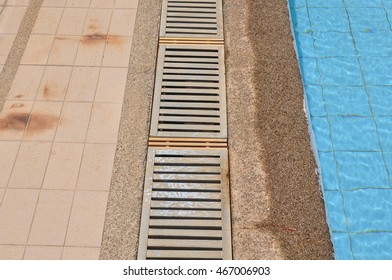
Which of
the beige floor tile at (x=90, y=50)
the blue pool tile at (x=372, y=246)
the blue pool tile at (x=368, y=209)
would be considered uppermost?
the beige floor tile at (x=90, y=50)

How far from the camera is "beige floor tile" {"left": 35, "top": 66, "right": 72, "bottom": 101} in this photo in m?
5.98

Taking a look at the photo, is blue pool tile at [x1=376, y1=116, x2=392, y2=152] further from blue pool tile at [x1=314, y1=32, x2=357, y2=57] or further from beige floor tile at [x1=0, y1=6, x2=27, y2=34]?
beige floor tile at [x1=0, y1=6, x2=27, y2=34]

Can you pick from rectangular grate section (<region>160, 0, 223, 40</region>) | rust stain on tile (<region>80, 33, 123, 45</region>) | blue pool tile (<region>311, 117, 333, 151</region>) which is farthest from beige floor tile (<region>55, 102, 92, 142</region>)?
blue pool tile (<region>311, 117, 333, 151</region>)

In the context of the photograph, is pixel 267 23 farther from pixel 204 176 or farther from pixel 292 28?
pixel 204 176

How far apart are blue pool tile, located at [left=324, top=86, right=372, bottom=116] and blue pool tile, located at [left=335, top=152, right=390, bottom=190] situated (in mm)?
735

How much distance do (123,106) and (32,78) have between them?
1502mm

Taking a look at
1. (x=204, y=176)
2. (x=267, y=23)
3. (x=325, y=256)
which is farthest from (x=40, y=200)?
(x=267, y=23)

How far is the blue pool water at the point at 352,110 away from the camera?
5160 millimetres

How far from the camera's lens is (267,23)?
6887 millimetres

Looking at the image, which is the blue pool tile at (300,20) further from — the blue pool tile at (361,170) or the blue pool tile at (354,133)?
the blue pool tile at (361,170)

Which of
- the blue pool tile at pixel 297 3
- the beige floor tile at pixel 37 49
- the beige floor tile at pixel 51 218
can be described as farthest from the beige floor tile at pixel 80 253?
the blue pool tile at pixel 297 3

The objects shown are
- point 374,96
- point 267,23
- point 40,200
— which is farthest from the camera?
point 267,23

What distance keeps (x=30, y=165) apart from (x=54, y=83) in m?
1.40

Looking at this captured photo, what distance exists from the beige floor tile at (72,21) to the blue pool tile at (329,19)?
3929mm
